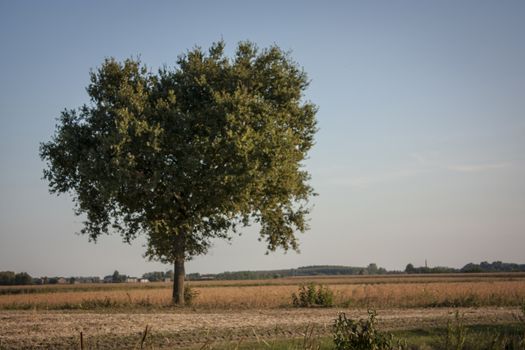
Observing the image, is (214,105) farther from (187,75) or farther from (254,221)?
(254,221)

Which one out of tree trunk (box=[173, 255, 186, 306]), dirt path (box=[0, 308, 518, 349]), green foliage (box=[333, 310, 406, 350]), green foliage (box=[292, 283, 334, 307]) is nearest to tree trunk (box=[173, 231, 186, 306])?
tree trunk (box=[173, 255, 186, 306])

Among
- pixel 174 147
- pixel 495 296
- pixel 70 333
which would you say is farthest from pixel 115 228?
pixel 495 296

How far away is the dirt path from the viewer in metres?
18.9

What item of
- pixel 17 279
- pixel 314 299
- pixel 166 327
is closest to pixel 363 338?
pixel 166 327

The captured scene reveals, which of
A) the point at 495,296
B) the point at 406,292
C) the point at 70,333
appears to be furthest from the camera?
the point at 406,292

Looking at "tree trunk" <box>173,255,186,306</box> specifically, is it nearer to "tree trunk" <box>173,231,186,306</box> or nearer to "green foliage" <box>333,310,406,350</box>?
A: "tree trunk" <box>173,231,186,306</box>

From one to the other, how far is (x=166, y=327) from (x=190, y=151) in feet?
43.2

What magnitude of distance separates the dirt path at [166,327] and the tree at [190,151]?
770cm

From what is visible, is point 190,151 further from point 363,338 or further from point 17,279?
point 17,279

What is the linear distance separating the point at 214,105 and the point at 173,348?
19.5 metres

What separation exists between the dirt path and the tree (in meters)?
7.70

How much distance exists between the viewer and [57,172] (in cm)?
3609

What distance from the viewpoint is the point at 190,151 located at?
110 feet

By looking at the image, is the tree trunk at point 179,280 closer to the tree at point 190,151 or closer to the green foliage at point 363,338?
the tree at point 190,151
